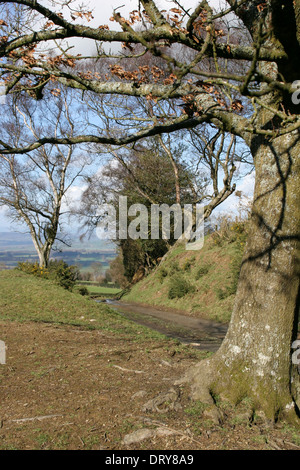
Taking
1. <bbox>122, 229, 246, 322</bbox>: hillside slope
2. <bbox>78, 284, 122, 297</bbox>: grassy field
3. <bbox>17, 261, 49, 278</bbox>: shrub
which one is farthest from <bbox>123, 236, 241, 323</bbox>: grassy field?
<bbox>17, 261, 49, 278</bbox>: shrub

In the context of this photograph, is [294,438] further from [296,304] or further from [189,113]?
[189,113]

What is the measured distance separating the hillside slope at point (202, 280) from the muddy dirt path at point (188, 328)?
83 centimetres

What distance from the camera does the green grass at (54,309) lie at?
31.7 ft

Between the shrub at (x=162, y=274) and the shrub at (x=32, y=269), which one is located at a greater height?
the shrub at (x=32, y=269)

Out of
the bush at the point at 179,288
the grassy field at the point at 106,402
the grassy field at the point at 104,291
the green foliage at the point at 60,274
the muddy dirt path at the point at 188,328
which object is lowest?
the grassy field at the point at 104,291

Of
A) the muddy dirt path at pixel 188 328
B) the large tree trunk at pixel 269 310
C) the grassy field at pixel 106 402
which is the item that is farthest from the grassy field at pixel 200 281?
the large tree trunk at pixel 269 310

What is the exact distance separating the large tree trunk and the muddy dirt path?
4096 mm

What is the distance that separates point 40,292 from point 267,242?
1034 centimetres

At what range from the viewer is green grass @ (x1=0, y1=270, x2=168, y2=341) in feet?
31.7

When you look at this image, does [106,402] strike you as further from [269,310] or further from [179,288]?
[179,288]

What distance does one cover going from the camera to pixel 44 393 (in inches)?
178

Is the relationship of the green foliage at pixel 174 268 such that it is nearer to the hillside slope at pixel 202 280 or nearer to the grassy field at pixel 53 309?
the hillside slope at pixel 202 280

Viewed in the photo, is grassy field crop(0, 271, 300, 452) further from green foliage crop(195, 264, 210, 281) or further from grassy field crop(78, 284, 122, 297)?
grassy field crop(78, 284, 122, 297)
